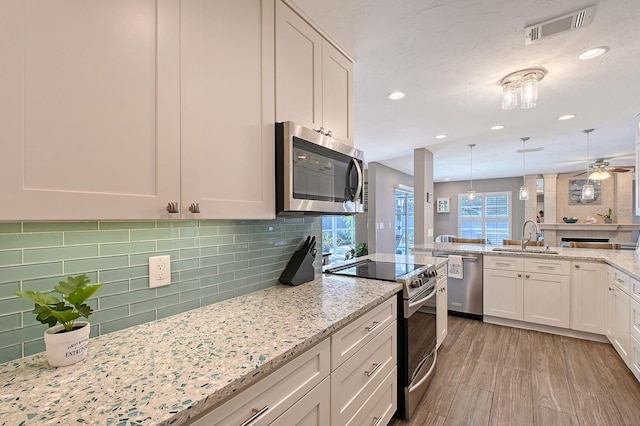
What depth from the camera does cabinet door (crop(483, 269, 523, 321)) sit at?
3.38m

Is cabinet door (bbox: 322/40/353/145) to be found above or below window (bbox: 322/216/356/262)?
above

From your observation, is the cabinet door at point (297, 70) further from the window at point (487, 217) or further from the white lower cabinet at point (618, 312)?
the window at point (487, 217)

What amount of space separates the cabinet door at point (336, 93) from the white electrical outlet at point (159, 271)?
1.09 m

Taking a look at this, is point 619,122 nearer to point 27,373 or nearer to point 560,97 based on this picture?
point 560,97

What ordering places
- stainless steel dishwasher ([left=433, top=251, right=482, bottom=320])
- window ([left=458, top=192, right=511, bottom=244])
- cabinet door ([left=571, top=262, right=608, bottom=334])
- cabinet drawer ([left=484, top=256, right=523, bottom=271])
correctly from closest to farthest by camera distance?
cabinet door ([left=571, top=262, right=608, bottom=334]), cabinet drawer ([left=484, top=256, right=523, bottom=271]), stainless steel dishwasher ([left=433, top=251, right=482, bottom=320]), window ([left=458, top=192, right=511, bottom=244])

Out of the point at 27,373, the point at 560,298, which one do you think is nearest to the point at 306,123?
the point at 27,373

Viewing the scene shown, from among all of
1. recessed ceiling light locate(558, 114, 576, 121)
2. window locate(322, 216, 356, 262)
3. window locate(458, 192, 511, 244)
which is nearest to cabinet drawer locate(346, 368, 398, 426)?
recessed ceiling light locate(558, 114, 576, 121)

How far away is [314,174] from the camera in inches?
59.3

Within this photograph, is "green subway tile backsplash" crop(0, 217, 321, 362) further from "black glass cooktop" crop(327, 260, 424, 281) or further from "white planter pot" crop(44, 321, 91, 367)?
"black glass cooktop" crop(327, 260, 424, 281)

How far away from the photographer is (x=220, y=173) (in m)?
1.13

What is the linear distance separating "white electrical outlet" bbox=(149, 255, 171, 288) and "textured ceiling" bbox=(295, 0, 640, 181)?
1.41m

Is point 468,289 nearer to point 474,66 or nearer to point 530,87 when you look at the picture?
point 530,87

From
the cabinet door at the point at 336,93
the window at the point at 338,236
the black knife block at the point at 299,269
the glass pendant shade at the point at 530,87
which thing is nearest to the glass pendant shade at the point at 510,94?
the glass pendant shade at the point at 530,87

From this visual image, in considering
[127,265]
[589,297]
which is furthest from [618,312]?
[127,265]
